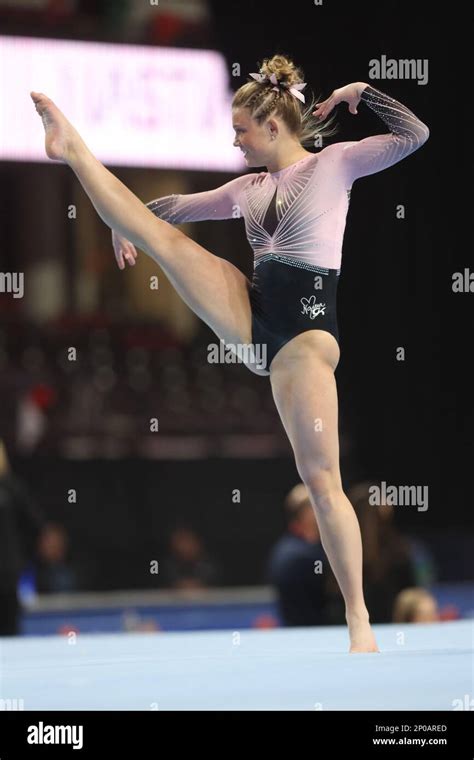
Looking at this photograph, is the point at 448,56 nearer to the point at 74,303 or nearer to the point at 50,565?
the point at 50,565

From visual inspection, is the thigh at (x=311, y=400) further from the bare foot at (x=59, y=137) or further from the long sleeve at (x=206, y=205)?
the bare foot at (x=59, y=137)

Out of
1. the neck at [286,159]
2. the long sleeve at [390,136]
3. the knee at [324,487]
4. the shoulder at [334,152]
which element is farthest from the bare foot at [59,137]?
the knee at [324,487]

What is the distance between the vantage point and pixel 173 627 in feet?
20.4

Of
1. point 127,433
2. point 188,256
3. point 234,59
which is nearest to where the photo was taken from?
point 188,256

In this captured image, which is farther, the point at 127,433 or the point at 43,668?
the point at 127,433

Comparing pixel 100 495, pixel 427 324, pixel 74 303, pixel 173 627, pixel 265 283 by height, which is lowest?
pixel 173 627

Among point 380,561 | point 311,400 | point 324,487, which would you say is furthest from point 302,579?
point 311,400

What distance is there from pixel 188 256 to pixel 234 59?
2.72 metres

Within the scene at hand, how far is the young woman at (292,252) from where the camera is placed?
3127 millimetres

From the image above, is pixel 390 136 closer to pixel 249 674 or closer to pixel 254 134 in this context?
pixel 254 134

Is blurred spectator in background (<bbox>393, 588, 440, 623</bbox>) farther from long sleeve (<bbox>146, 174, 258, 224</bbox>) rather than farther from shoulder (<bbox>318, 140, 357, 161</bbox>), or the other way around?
shoulder (<bbox>318, 140, 357, 161</bbox>)

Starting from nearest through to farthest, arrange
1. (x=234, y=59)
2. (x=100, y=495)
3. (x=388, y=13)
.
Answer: (x=388, y=13) < (x=234, y=59) < (x=100, y=495)

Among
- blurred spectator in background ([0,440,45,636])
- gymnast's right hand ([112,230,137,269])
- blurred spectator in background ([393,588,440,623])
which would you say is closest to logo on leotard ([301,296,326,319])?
gymnast's right hand ([112,230,137,269])

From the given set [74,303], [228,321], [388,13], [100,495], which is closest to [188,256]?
[228,321]
